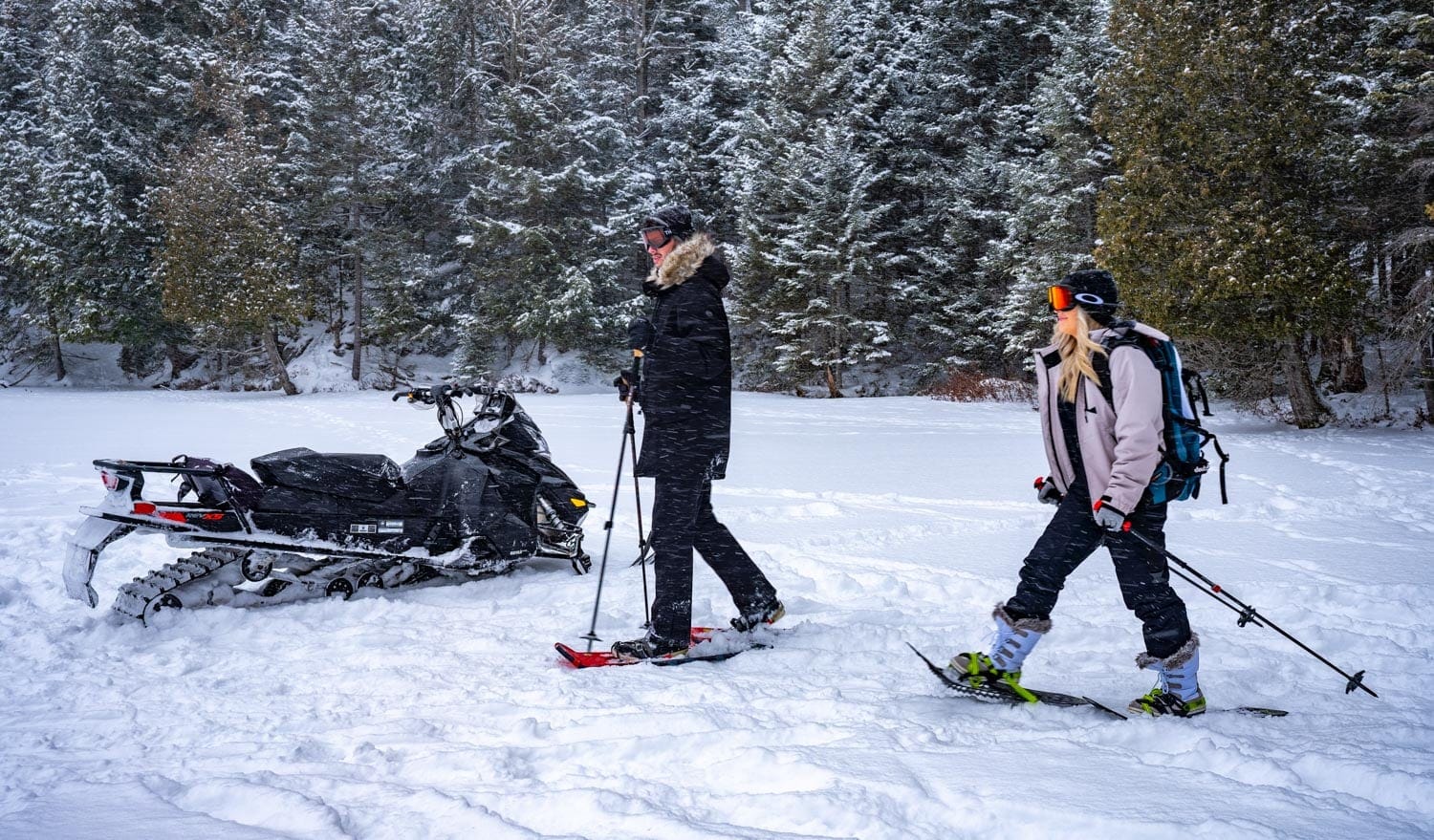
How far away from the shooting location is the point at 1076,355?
2.93 meters

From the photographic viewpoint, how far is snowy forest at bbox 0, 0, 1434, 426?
22.7 m

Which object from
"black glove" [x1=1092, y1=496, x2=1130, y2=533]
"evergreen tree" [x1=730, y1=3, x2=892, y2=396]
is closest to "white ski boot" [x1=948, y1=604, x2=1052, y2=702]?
"black glove" [x1=1092, y1=496, x2=1130, y2=533]

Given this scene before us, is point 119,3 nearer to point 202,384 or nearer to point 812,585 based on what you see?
point 202,384

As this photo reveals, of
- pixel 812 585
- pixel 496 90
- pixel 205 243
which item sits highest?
pixel 496 90

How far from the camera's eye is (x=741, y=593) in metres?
3.92

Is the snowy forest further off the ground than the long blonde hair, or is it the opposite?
the snowy forest

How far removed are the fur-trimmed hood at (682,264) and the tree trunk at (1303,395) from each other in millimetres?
13190

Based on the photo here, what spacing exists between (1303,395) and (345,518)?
14.8m

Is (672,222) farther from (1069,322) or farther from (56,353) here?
(56,353)

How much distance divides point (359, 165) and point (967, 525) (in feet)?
87.4

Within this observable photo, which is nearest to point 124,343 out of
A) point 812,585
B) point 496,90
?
point 496,90

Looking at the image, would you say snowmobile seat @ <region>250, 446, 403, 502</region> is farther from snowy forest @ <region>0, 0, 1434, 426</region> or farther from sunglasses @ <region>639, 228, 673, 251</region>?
snowy forest @ <region>0, 0, 1434, 426</region>

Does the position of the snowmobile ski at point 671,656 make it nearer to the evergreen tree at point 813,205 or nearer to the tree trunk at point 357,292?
the evergreen tree at point 813,205

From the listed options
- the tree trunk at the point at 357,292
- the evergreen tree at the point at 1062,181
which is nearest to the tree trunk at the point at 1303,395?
the evergreen tree at the point at 1062,181
